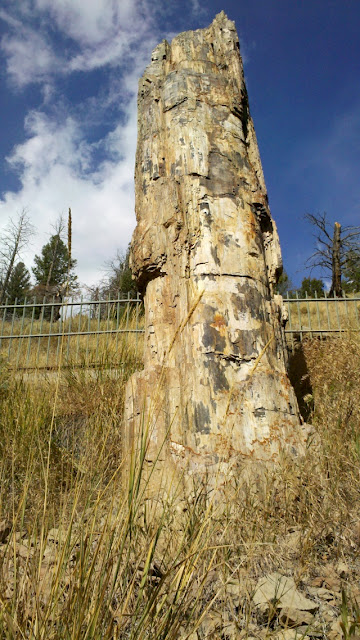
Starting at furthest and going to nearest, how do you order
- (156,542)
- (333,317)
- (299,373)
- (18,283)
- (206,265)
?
(18,283)
(333,317)
(299,373)
(206,265)
(156,542)

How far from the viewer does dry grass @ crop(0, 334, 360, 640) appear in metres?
1.01

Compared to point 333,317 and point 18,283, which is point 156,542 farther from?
point 18,283

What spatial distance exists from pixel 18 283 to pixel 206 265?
30614mm

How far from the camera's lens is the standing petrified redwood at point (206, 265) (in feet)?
7.81

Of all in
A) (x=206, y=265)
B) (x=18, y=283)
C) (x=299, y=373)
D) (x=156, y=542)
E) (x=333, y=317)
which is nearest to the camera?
(x=156, y=542)

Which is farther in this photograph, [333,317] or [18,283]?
[18,283]

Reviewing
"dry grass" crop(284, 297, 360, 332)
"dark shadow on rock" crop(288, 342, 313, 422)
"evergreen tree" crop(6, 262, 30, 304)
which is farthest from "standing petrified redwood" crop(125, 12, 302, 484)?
"evergreen tree" crop(6, 262, 30, 304)

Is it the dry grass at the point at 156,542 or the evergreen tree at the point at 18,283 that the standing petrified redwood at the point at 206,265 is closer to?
the dry grass at the point at 156,542

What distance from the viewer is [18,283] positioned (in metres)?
30.5

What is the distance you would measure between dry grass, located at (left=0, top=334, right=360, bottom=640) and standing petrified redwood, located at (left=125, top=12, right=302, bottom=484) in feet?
1.16

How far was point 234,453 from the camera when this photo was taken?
227 centimetres

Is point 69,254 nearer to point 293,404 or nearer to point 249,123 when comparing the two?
point 293,404

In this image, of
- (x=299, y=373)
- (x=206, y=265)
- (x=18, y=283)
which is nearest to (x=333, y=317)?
(x=299, y=373)

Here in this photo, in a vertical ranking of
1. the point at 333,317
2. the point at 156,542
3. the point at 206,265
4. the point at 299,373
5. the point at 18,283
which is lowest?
the point at 156,542
